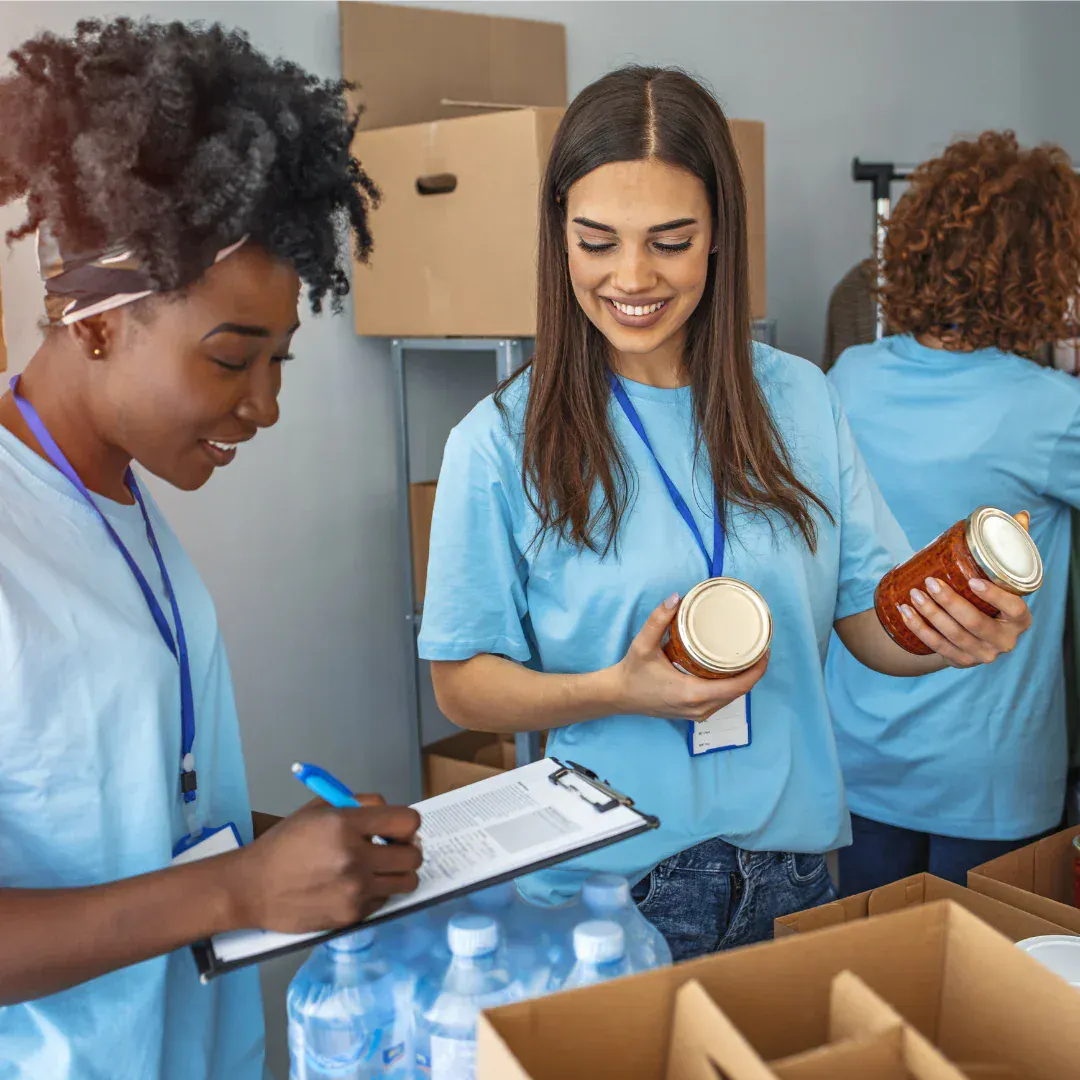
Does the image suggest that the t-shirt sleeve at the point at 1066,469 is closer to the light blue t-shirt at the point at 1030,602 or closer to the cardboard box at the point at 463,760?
the light blue t-shirt at the point at 1030,602

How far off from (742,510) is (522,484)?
248mm

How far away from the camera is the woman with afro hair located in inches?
30.6

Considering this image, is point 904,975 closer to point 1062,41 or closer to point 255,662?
point 255,662

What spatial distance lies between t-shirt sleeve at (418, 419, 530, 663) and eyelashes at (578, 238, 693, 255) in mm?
241

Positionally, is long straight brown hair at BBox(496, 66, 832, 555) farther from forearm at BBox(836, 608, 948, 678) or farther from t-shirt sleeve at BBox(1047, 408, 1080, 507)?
t-shirt sleeve at BBox(1047, 408, 1080, 507)

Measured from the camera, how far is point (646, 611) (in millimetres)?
1269

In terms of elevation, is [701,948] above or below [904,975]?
below

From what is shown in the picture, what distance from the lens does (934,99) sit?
3.70m

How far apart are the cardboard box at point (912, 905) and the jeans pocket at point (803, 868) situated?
172 millimetres

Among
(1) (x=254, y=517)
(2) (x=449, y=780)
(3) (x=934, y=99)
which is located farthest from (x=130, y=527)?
(3) (x=934, y=99)

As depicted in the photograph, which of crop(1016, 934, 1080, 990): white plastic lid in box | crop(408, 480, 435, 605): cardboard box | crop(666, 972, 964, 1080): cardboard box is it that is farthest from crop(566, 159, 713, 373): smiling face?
crop(408, 480, 435, 605): cardboard box

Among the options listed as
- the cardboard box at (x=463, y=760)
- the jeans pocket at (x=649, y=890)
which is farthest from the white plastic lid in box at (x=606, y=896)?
the cardboard box at (x=463, y=760)

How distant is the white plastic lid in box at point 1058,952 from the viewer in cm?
96

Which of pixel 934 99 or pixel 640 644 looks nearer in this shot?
pixel 640 644
